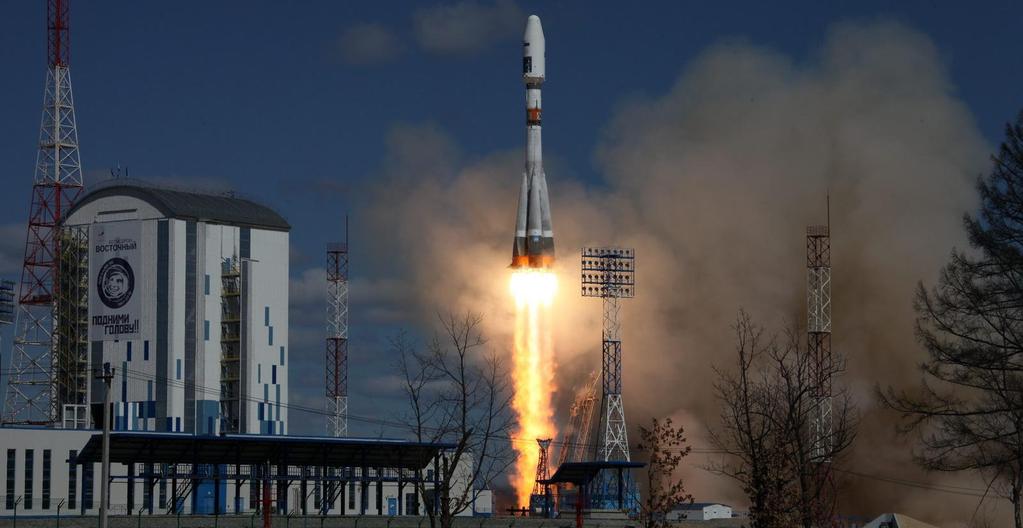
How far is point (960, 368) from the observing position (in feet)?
232

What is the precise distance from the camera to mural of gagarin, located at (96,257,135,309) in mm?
123125

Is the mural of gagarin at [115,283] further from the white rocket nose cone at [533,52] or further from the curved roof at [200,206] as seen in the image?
the white rocket nose cone at [533,52]

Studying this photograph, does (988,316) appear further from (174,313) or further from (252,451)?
(174,313)

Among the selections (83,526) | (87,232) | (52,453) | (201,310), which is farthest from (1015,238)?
(87,232)

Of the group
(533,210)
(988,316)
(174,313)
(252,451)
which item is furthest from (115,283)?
(988,316)

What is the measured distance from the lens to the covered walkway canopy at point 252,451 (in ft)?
271

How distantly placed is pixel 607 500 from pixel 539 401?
8560 millimetres

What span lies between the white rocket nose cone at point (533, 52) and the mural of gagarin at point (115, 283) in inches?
1381

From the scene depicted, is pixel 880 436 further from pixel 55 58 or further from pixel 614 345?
pixel 55 58

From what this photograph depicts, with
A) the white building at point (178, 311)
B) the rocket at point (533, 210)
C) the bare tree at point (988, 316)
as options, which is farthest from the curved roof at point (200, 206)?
the bare tree at point (988, 316)

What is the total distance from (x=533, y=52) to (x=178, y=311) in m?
33.8

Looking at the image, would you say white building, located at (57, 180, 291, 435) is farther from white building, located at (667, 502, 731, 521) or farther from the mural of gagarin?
white building, located at (667, 502, 731, 521)

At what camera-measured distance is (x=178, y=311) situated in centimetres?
12212

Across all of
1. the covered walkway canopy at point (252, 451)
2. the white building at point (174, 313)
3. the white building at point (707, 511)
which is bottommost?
the white building at point (707, 511)
